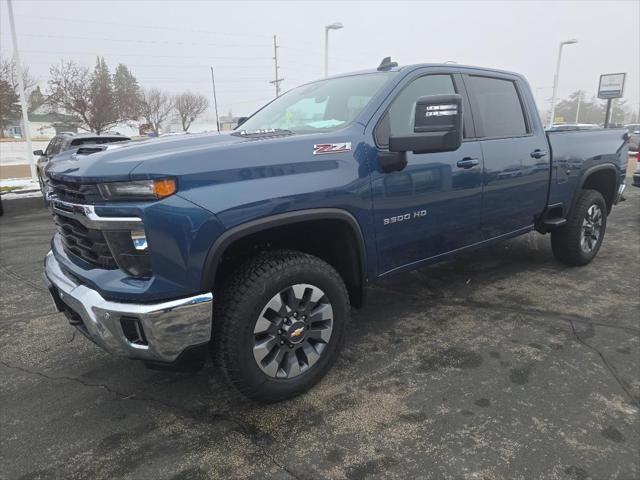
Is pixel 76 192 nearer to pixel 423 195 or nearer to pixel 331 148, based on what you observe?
pixel 331 148

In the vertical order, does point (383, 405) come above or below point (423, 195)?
below

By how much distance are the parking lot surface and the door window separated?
1515 millimetres

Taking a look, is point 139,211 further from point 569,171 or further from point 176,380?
point 569,171

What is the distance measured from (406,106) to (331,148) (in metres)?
0.84

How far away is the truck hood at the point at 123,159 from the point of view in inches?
83.8

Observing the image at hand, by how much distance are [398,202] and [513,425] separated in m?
1.43

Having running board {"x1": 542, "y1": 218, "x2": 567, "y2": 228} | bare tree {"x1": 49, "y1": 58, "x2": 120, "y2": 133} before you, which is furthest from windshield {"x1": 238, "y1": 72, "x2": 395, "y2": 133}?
bare tree {"x1": 49, "y1": 58, "x2": 120, "y2": 133}

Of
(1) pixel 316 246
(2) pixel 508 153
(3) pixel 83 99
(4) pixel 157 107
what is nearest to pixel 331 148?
(1) pixel 316 246

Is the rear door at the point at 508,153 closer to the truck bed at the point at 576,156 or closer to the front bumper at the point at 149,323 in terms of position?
the truck bed at the point at 576,156

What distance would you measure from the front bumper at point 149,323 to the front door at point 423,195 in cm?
125

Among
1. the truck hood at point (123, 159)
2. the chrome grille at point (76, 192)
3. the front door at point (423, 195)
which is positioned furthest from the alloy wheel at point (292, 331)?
the chrome grille at point (76, 192)

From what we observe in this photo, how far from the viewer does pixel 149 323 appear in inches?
82.7

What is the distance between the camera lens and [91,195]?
2209 millimetres

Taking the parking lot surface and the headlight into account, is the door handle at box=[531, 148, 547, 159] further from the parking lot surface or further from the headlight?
the headlight
